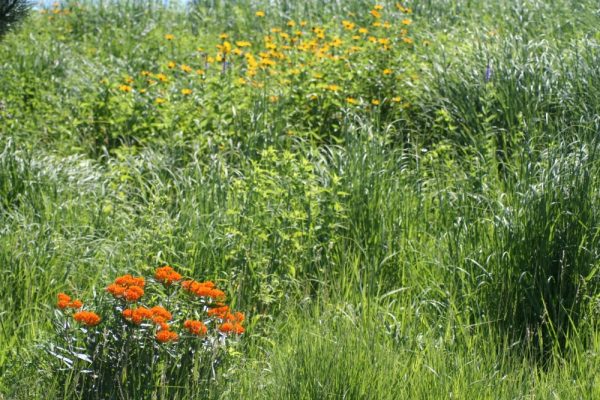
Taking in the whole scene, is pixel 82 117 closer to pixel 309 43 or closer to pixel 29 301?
pixel 309 43

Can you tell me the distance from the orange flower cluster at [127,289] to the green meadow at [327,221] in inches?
5.7

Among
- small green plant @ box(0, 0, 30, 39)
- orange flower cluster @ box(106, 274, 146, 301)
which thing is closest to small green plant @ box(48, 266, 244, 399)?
orange flower cluster @ box(106, 274, 146, 301)

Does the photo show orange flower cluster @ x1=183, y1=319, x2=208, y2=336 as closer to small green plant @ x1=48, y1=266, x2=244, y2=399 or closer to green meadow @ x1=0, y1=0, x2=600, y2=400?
small green plant @ x1=48, y1=266, x2=244, y2=399

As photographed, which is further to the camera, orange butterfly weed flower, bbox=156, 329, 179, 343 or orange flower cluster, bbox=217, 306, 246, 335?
orange flower cluster, bbox=217, 306, 246, 335

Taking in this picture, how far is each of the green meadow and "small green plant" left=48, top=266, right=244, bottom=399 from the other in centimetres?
1

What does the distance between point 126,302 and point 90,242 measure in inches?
59.7

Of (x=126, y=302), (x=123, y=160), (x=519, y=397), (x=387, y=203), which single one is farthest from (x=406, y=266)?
(x=123, y=160)

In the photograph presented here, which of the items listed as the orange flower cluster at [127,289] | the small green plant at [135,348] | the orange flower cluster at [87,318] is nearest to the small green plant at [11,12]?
the small green plant at [135,348]

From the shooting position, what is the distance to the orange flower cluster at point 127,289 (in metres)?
3.58

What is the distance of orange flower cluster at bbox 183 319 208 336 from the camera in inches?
142

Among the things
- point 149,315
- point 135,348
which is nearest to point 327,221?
point 135,348

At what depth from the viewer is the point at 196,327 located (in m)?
3.61

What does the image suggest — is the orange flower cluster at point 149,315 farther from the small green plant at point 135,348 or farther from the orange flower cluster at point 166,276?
the orange flower cluster at point 166,276

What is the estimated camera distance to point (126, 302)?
3.68m
